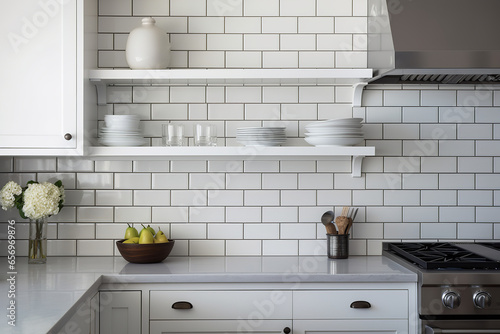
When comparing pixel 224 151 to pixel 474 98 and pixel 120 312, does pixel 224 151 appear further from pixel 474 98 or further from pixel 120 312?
pixel 474 98

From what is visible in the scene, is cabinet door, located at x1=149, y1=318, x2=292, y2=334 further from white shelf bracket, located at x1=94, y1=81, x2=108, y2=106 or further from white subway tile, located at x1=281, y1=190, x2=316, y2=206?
white shelf bracket, located at x1=94, y1=81, x2=108, y2=106

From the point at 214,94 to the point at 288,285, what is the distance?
3.74 ft

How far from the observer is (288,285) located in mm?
2764

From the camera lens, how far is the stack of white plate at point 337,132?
301 centimetres

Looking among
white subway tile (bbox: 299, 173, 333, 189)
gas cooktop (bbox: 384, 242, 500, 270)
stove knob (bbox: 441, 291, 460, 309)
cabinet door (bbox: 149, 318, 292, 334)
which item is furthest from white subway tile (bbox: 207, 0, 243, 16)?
stove knob (bbox: 441, 291, 460, 309)

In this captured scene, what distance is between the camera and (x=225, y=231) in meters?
3.32

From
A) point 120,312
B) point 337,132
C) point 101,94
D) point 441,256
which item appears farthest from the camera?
point 101,94

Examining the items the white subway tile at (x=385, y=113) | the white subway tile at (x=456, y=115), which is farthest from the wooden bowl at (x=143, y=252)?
the white subway tile at (x=456, y=115)

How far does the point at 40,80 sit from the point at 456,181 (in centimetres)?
223

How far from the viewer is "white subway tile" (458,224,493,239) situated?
3.36 meters

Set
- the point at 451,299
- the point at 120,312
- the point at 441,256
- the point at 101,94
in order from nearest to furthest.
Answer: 1. the point at 451,299
2. the point at 120,312
3. the point at 441,256
4. the point at 101,94

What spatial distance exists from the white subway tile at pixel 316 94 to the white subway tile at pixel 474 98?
2.30 feet

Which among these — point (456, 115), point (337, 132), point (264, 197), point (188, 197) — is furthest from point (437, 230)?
point (188, 197)

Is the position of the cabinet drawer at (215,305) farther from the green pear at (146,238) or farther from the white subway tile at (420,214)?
the white subway tile at (420,214)
